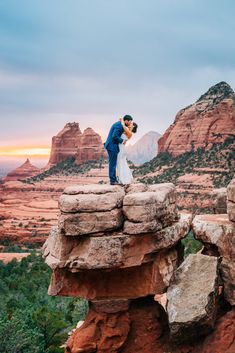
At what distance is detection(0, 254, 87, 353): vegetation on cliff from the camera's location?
16547 mm

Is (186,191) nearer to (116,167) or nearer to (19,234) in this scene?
(19,234)

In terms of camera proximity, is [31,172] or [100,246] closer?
[100,246]

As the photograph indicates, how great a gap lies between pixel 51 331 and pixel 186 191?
5453cm

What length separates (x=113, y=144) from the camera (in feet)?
40.5

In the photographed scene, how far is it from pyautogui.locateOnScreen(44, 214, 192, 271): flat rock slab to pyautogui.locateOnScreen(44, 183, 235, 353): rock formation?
21mm

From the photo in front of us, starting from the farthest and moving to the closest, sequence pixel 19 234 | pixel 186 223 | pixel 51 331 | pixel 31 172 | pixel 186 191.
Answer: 1. pixel 31 172
2. pixel 186 191
3. pixel 19 234
4. pixel 51 331
5. pixel 186 223

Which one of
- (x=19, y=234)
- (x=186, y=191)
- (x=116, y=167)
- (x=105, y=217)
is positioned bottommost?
(x=19, y=234)

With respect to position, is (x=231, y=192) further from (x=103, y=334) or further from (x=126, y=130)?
(x=103, y=334)

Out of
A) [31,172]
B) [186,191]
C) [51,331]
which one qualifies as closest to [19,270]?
[51,331]

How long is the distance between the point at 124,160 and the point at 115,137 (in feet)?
2.13

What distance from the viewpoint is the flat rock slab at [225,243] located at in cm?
1055

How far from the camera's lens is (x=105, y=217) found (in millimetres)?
10250

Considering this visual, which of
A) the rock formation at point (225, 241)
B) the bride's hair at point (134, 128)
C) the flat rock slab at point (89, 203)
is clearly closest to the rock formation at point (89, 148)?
the bride's hair at point (134, 128)

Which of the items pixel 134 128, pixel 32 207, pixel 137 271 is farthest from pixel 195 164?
pixel 137 271
